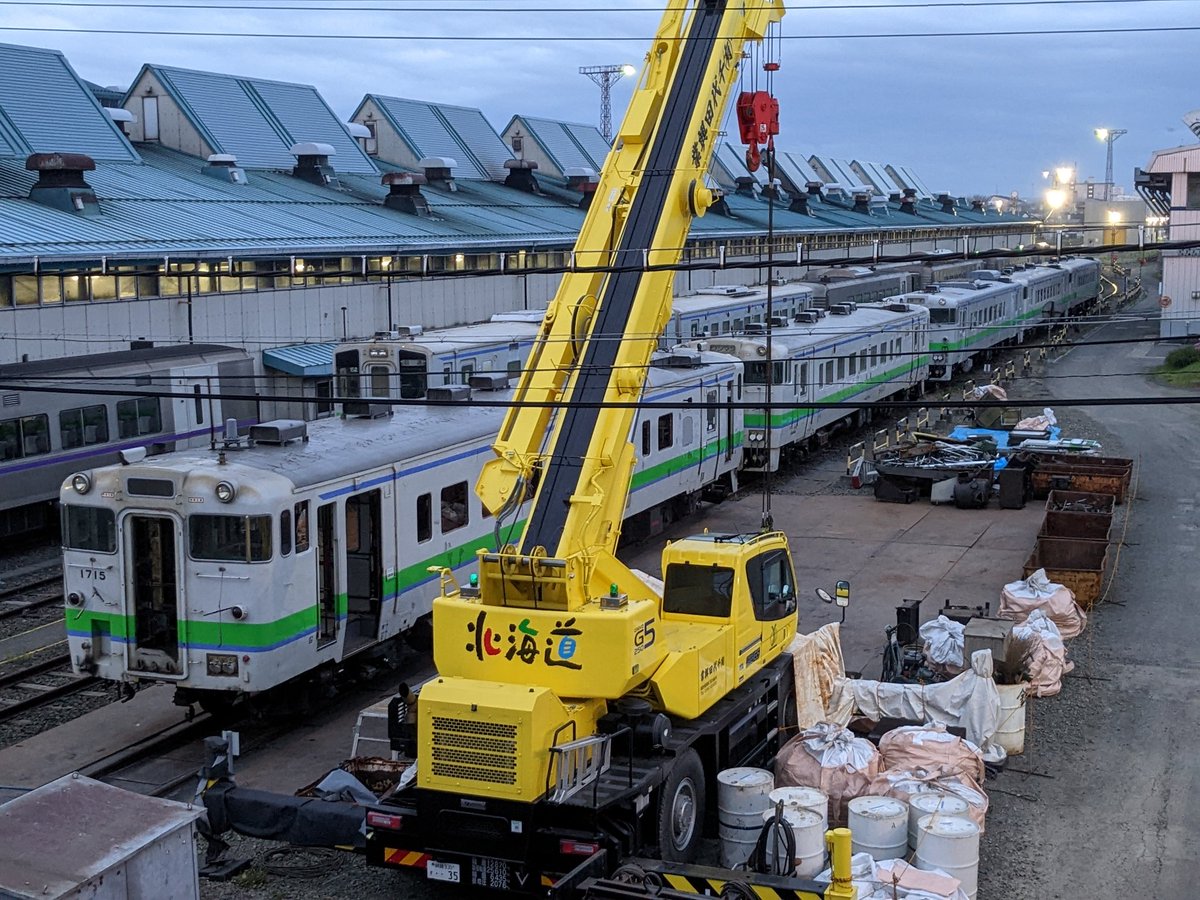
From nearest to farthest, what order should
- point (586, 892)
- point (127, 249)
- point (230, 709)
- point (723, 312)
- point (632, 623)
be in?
point (586, 892)
point (632, 623)
point (230, 709)
point (127, 249)
point (723, 312)

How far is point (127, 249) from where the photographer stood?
29203 millimetres

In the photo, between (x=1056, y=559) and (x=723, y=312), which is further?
(x=723, y=312)

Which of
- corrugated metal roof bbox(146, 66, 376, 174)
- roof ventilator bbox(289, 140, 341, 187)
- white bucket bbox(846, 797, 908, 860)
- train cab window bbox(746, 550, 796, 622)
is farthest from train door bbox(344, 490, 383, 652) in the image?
roof ventilator bbox(289, 140, 341, 187)

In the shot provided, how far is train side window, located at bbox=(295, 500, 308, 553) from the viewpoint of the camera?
13672mm

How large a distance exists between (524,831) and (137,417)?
57.4 feet

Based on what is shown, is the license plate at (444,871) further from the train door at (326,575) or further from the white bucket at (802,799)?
the train door at (326,575)

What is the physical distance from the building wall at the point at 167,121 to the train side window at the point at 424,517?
30.4 metres

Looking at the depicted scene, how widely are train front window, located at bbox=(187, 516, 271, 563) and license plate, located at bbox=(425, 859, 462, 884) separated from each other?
4263 millimetres

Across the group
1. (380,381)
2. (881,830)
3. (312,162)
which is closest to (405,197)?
(312,162)

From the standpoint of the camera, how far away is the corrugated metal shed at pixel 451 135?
55.3 meters

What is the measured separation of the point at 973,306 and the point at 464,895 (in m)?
37.9

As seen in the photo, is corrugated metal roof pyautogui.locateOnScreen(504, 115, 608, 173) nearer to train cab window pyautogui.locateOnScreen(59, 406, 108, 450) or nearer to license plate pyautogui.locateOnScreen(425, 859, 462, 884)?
train cab window pyautogui.locateOnScreen(59, 406, 108, 450)

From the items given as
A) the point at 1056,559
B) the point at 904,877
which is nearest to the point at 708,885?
the point at 904,877

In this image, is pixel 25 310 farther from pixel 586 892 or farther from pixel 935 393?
pixel 935 393
